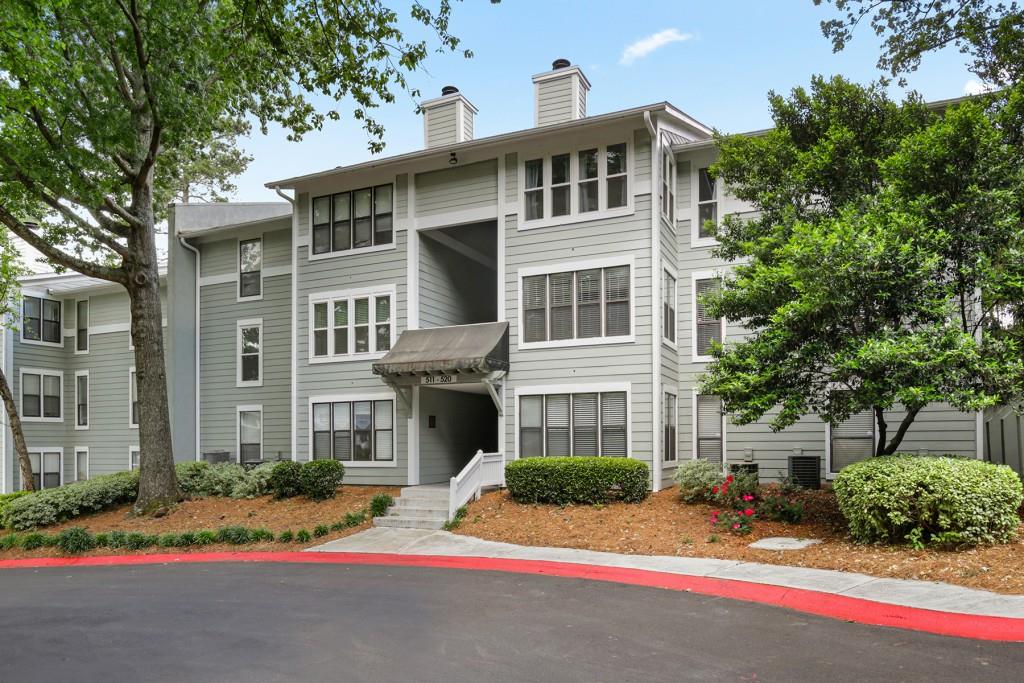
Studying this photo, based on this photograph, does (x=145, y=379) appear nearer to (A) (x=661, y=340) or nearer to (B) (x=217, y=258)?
(B) (x=217, y=258)

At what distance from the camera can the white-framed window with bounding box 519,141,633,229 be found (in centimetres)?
1681

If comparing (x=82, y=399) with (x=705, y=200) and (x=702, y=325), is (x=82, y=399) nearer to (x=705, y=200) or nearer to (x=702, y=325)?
(x=702, y=325)

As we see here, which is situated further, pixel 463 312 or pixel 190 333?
pixel 190 333

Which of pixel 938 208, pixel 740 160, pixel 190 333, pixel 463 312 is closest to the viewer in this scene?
pixel 938 208

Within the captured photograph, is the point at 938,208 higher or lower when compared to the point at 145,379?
higher

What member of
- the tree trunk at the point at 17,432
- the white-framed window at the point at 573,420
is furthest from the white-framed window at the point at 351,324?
the tree trunk at the point at 17,432

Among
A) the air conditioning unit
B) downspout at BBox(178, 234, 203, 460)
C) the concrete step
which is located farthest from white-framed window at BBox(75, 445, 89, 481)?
the air conditioning unit

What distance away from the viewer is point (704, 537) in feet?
40.5

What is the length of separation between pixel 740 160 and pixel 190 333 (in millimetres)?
16833

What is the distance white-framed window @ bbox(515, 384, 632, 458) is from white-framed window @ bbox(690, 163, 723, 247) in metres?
4.16

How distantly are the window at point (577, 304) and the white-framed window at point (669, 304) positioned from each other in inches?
34.4

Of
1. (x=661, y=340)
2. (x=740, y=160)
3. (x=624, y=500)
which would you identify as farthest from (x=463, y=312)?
(x=740, y=160)

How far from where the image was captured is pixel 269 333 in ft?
72.4

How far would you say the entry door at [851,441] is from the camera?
16062 millimetres
